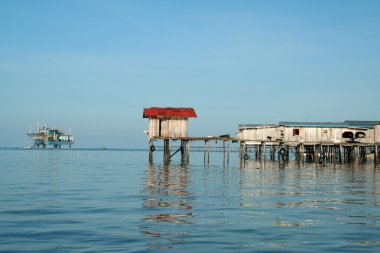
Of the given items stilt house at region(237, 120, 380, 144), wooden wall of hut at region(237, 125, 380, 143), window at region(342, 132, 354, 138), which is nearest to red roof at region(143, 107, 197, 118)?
stilt house at region(237, 120, 380, 144)

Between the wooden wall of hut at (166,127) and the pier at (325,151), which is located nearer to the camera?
the wooden wall of hut at (166,127)

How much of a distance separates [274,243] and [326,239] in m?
1.70

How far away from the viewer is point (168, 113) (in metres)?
57.2

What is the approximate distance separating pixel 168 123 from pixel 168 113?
3.80ft

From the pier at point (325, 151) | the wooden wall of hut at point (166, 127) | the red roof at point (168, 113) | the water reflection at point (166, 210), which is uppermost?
the red roof at point (168, 113)

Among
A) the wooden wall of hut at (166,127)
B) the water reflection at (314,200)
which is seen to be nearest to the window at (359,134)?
the wooden wall of hut at (166,127)

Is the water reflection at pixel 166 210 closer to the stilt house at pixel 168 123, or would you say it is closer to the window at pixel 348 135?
the stilt house at pixel 168 123

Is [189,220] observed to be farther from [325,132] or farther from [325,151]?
[325,151]

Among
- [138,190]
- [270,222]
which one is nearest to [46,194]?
[138,190]

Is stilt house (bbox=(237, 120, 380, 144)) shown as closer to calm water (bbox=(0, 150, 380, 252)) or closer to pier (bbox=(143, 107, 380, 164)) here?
pier (bbox=(143, 107, 380, 164))

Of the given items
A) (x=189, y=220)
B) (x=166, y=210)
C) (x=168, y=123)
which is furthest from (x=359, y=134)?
(x=189, y=220)

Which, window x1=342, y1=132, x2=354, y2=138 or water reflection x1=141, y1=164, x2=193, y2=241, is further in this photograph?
window x1=342, y1=132, x2=354, y2=138

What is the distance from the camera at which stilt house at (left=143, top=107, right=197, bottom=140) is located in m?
57.0

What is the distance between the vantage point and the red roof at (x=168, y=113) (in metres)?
56.8
